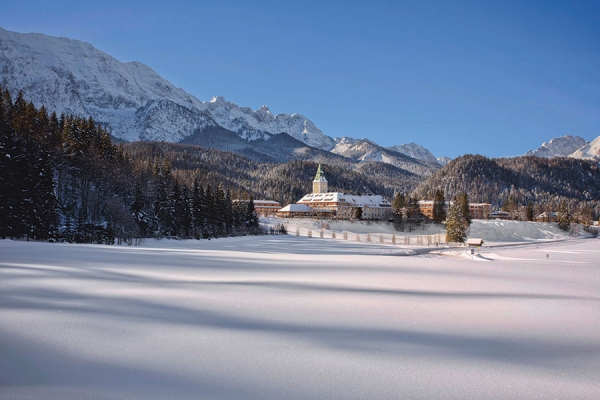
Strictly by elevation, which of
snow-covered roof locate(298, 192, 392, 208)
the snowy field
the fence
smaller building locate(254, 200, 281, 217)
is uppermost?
snow-covered roof locate(298, 192, 392, 208)

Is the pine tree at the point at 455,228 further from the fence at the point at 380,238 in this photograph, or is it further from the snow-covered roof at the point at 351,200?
the snow-covered roof at the point at 351,200

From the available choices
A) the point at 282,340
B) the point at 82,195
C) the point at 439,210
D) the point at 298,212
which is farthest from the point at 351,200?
the point at 282,340

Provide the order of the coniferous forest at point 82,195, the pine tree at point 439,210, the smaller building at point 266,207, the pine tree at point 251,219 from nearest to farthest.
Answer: the coniferous forest at point 82,195, the pine tree at point 251,219, the pine tree at point 439,210, the smaller building at point 266,207

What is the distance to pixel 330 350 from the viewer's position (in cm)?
613

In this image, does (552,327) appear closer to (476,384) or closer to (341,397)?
(476,384)

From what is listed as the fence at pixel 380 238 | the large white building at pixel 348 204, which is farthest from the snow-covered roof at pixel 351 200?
the fence at pixel 380 238

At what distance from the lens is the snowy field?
4930 millimetres

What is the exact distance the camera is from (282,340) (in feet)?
21.3

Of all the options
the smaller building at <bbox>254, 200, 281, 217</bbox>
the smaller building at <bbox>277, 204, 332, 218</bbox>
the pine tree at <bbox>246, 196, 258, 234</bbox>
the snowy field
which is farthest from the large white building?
the snowy field

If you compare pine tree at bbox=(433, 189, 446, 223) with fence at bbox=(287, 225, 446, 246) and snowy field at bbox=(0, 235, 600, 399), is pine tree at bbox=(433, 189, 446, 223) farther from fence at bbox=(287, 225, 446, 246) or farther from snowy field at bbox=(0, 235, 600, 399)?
snowy field at bbox=(0, 235, 600, 399)

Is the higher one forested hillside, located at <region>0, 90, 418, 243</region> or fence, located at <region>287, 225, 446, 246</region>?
forested hillside, located at <region>0, 90, 418, 243</region>

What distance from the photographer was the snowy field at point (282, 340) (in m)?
4.93

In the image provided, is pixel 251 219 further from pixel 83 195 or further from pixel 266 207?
pixel 266 207

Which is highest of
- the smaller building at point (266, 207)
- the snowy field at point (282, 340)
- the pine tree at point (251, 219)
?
the smaller building at point (266, 207)
